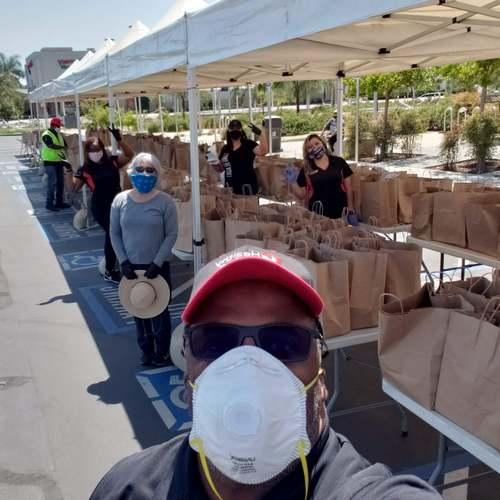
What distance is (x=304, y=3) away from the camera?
9.36 feet

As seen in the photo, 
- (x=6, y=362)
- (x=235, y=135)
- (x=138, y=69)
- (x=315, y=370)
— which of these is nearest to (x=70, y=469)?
(x=6, y=362)

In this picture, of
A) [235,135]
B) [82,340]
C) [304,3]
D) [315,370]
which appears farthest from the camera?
[235,135]

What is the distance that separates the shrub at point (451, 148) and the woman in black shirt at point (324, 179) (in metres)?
10.2

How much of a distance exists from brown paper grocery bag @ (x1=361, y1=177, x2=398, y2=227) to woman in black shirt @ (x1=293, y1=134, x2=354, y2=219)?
0.19 meters

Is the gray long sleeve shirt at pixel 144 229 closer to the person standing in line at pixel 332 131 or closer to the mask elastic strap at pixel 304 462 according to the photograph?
the mask elastic strap at pixel 304 462

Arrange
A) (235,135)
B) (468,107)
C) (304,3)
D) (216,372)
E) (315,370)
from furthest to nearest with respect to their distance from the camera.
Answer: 1. (468,107)
2. (235,135)
3. (304,3)
4. (315,370)
5. (216,372)

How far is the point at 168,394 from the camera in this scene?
4309 mm

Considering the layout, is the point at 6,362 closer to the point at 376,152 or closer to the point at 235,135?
the point at 235,135

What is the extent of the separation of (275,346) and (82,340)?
14.7 ft

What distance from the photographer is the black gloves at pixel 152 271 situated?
4.47 metres

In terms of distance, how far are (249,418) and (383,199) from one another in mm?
4695

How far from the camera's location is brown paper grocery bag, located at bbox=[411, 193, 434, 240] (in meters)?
4.69

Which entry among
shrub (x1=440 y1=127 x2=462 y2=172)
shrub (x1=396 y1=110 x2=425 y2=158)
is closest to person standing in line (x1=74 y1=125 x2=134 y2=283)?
shrub (x1=440 y1=127 x2=462 y2=172)

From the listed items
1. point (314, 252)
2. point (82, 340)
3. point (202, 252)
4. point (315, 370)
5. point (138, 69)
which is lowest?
point (82, 340)
